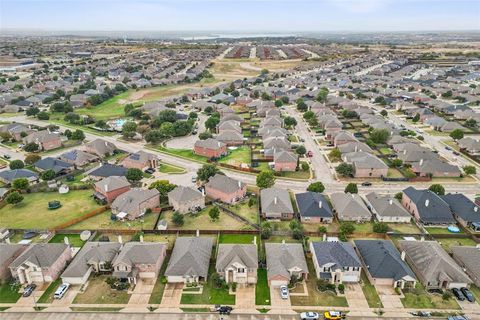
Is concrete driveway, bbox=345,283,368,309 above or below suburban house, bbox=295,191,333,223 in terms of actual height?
below

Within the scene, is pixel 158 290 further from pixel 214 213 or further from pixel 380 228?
pixel 380 228

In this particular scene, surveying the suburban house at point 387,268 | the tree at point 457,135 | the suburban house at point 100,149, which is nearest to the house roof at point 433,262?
the suburban house at point 387,268

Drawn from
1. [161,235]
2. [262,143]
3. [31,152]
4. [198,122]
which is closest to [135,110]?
[198,122]

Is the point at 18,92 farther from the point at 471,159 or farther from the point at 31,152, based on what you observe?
the point at 471,159

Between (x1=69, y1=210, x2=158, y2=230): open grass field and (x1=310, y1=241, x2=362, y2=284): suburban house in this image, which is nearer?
(x1=310, y1=241, x2=362, y2=284): suburban house

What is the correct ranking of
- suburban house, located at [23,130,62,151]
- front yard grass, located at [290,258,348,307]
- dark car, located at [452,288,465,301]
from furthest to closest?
1. suburban house, located at [23,130,62,151]
2. dark car, located at [452,288,465,301]
3. front yard grass, located at [290,258,348,307]

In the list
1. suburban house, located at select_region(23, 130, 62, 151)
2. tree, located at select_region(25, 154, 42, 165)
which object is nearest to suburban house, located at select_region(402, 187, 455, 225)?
tree, located at select_region(25, 154, 42, 165)

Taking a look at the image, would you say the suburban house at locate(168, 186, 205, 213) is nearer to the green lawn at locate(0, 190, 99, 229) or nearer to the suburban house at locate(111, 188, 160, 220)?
the suburban house at locate(111, 188, 160, 220)

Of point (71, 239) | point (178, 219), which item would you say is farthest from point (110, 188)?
point (178, 219)
